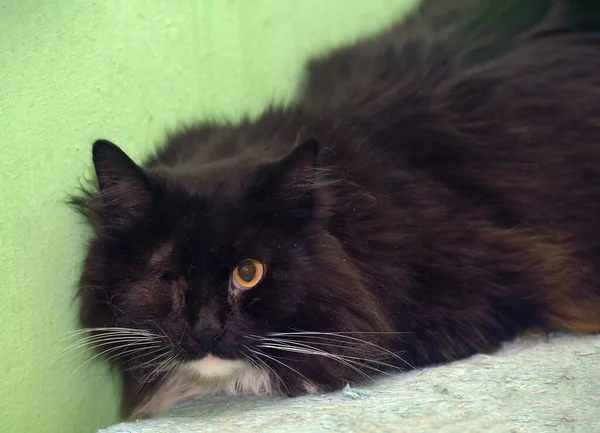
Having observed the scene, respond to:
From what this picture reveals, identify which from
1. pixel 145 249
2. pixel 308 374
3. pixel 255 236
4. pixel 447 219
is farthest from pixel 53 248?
pixel 447 219

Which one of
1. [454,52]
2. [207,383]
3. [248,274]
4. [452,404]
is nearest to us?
[452,404]

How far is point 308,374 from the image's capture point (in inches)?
56.9

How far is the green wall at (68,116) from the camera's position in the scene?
1386 millimetres

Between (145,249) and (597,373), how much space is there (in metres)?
0.95

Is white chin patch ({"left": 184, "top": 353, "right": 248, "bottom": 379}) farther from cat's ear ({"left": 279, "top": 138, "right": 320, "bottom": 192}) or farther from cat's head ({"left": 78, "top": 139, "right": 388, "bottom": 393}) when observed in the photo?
cat's ear ({"left": 279, "top": 138, "right": 320, "bottom": 192})

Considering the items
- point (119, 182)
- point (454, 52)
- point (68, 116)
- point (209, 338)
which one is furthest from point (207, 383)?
point (454, 52)

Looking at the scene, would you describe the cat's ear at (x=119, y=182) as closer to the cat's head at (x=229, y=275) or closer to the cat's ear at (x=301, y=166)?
the cat's head at (x=229, y=275)

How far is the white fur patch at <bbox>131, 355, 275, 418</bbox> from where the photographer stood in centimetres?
138

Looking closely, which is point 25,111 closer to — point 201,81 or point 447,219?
point 201,81

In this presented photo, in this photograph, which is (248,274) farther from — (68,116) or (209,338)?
(68,116)

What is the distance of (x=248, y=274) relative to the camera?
1.35 meters

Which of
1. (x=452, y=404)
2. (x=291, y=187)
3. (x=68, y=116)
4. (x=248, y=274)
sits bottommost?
(x=452, y=404)

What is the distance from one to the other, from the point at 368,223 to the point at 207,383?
20.7 inches

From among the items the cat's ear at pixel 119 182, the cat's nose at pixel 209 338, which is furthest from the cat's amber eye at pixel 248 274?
the cat's ear at pixel 119 182
